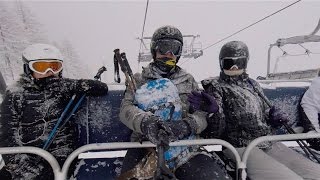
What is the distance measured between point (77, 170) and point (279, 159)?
86.4 inches

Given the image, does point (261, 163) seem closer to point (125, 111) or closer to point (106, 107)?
point (125, 111)

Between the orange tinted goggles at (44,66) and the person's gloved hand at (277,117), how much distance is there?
7.41 feet

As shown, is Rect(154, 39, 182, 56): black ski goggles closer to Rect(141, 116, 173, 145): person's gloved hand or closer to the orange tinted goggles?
Rect(141, 116, 173, 145): person's gloved hand

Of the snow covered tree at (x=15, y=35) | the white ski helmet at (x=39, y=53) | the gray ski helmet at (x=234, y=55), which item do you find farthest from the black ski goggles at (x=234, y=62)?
the snow covered tree at (x=15, y=35)

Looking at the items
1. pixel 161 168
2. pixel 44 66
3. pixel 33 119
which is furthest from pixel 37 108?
pixel 161 168

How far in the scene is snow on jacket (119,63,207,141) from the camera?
9.04ft

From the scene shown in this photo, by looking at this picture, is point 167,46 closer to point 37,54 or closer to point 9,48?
point 37,54

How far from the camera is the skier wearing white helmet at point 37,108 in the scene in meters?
3.08

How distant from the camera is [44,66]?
127 inches

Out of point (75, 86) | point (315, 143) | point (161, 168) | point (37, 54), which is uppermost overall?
point (37, 54)

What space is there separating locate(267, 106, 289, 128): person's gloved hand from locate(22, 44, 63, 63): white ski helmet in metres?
2.27

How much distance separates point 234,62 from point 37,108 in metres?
2.07

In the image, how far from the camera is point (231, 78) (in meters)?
3.52

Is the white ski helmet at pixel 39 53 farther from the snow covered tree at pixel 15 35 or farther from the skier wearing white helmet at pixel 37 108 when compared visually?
the snow covered tree at pixel 15 35
